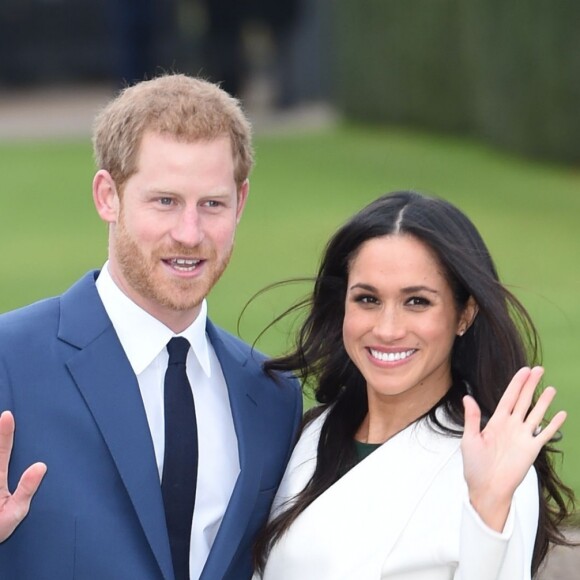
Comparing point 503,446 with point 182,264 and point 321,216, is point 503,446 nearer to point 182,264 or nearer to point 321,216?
point 182,264

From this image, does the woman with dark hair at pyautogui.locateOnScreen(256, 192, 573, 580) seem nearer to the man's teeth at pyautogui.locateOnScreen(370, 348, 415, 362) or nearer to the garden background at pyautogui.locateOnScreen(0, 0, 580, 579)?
the man's teeth at pyautogui.locateOnScreen(370, 348, 415, 362)

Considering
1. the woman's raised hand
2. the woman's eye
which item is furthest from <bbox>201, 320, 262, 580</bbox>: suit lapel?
the woman's raised hand

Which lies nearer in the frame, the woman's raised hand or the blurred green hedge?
the woman's raised hand

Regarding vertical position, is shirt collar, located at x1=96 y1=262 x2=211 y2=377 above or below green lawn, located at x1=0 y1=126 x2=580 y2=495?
above

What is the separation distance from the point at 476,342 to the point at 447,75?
56.7 ft

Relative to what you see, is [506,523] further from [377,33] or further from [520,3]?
[377,33]

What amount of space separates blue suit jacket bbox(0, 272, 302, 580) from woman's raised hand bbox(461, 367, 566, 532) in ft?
2.11

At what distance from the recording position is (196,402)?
12.0 feet

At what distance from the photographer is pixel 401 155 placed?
19500mm

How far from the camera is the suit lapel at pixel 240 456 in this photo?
141 inches

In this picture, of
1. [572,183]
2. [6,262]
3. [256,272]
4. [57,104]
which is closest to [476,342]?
[256,272]

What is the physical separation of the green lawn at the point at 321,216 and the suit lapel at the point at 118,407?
367cm

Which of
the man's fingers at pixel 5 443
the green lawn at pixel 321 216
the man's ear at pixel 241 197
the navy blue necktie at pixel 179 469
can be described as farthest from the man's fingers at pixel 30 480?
the green lawn at pixel 321 216

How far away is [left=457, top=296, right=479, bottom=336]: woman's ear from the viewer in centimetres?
379
